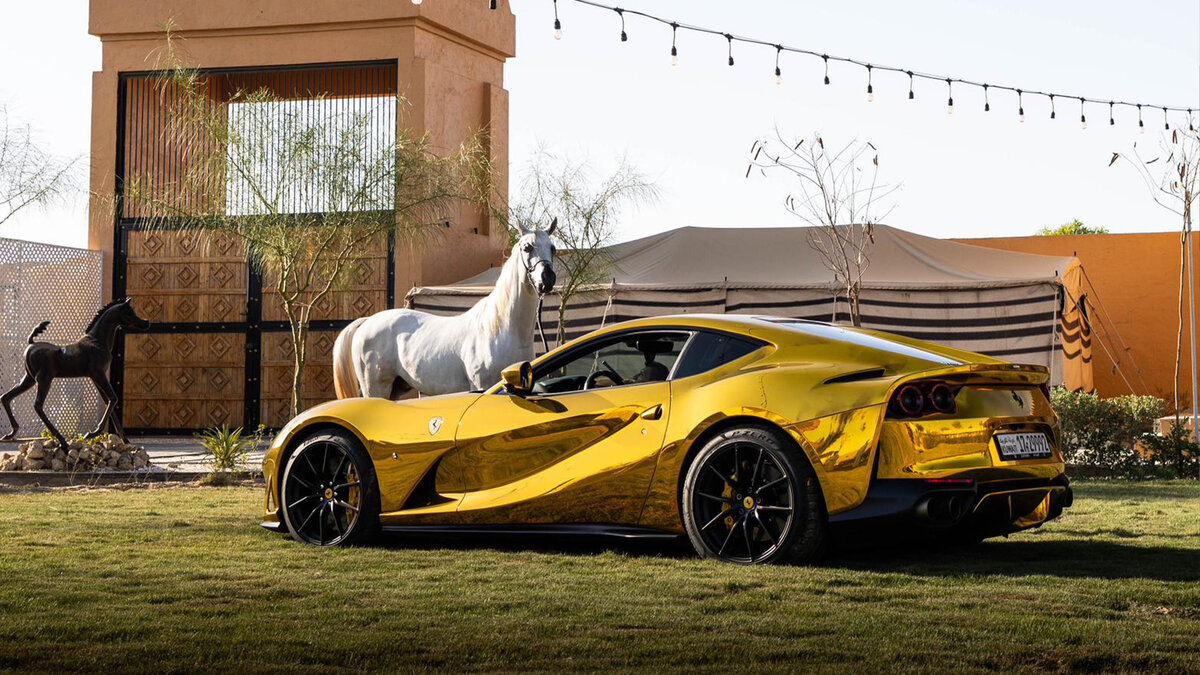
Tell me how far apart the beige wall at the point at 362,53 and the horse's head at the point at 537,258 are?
11277mm

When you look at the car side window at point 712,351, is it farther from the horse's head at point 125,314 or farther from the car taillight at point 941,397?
the horse's head at point 125,314

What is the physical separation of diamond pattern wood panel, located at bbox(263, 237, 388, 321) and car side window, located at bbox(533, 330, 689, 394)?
14.6 metres

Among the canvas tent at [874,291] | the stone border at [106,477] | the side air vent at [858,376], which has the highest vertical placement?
the canvas tent at [874,291]

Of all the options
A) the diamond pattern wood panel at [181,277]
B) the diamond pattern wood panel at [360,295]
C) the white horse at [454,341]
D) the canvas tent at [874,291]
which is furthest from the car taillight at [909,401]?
the diamond pattern wood panel at [181,277]

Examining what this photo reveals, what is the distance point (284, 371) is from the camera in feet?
71.8

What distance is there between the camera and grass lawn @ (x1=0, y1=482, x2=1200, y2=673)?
421 cm

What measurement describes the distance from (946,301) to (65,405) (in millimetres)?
12975

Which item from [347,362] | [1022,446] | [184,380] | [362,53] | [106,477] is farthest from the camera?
[184,380]

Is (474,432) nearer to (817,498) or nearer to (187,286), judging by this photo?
(817,498)

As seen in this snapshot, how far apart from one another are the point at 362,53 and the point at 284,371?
5.04 metres

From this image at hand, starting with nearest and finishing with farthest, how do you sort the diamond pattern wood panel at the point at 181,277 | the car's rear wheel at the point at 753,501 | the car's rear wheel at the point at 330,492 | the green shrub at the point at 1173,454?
the car's rear wheel at the point at 753,501, the car's rear wheel at the point at 330,492, the green shrub at the point at 1173,454, the diamond pattern wood panel at the point at 181,277

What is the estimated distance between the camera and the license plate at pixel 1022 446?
19.7ft

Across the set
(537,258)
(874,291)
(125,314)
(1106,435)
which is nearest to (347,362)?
(537,258)

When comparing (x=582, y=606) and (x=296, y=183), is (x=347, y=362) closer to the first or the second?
(x=296, y=183)
